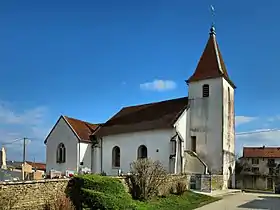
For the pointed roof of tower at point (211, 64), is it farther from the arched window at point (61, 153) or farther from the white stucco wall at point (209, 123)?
the arched window at point (61, 153)

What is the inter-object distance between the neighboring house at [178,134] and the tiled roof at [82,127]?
19 centimetres

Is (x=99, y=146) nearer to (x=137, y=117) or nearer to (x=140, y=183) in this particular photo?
(x=137, y=117)

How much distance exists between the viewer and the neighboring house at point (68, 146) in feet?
143

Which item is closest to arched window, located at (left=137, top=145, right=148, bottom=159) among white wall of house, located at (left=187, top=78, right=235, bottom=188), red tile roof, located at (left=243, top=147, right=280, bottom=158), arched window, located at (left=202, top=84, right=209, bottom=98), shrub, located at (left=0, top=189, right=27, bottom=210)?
white wall of house, located at (left=187, top=78, right=235, bottom=188)

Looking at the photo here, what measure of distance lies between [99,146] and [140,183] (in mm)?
22592

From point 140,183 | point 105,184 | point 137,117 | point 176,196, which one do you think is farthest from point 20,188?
point 137,117

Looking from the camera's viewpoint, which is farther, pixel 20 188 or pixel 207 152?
pixel 207 152

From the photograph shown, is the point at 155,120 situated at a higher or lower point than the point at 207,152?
higher

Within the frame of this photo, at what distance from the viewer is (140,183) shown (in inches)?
903

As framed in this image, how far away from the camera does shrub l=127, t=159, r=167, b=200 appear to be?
22906 mm

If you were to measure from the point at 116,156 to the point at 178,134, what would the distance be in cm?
959

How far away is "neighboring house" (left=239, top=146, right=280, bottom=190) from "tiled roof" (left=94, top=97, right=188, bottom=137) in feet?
86.5

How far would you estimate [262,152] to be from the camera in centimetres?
7156

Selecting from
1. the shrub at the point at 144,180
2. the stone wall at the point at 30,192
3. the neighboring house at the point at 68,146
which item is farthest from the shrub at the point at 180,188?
the neighboring house at the point at 68,146
